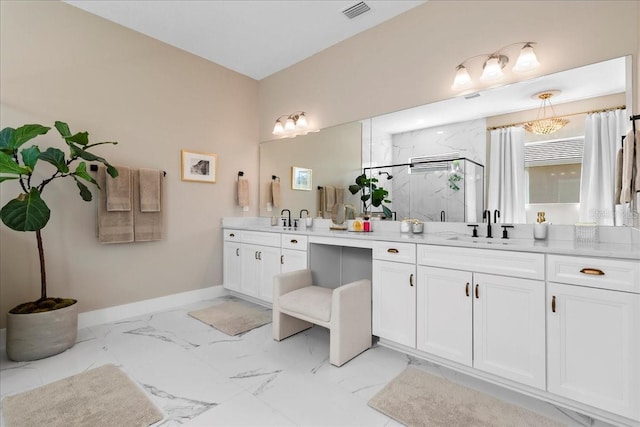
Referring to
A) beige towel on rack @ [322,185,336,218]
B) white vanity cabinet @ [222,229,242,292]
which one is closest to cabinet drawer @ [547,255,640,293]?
beige towel on rack @ [322,185,336,218]

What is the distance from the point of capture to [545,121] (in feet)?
7.09

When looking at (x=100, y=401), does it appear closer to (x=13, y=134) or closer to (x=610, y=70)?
(x=13, y=134)

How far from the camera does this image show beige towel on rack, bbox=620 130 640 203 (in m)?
1.64

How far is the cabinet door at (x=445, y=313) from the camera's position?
6.26ft

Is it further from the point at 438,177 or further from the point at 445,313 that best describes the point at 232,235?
the point at 445,313

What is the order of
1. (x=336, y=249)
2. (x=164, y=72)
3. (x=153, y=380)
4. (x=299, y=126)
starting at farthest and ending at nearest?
(x=299, y=126) → (x=164, y=72) → (x=336, y=249) → (x=153, y=380)

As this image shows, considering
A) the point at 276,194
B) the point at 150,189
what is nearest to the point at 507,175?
the point at 276,194

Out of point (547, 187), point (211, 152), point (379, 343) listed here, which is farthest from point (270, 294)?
point (547, 187)

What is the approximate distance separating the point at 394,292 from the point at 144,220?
260 centimetres

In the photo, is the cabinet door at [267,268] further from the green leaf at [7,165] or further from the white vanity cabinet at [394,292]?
the green leaf at [7,165]

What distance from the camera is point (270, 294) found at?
3207 mm

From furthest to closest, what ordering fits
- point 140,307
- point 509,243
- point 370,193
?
point 140,307 → point 370,193 → point 509,243

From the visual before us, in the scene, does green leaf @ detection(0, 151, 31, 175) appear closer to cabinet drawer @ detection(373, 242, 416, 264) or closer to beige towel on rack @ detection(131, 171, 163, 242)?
beige towel on rack @ detection(131, 171, 163, 242)

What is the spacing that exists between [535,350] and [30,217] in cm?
322
